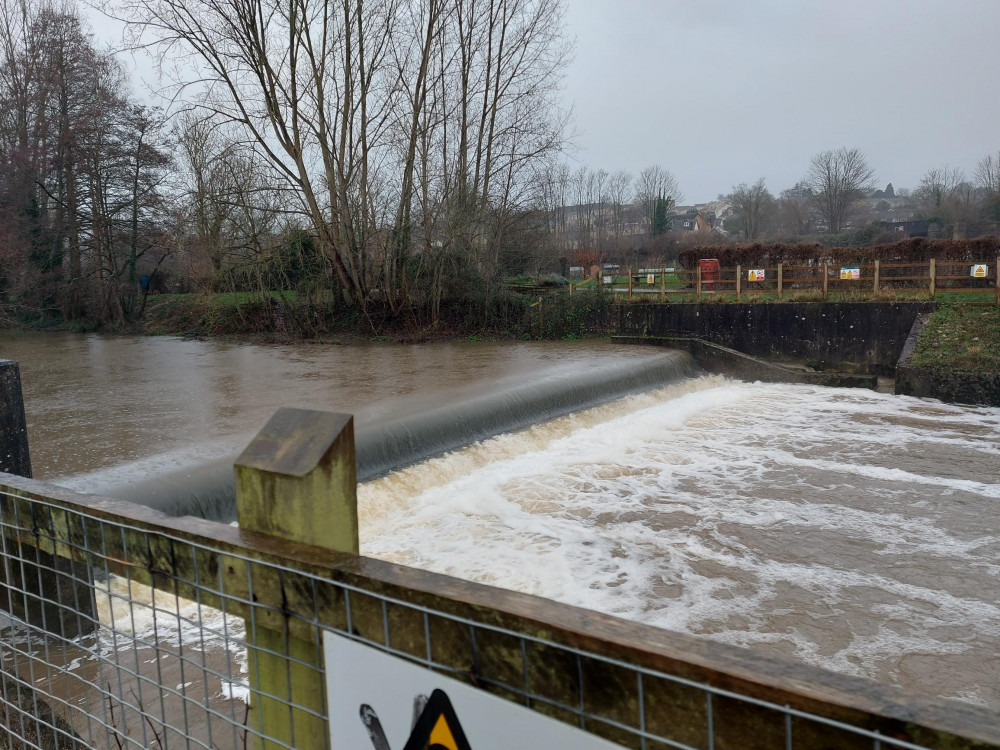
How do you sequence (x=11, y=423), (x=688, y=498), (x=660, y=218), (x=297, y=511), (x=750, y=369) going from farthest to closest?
(x=660, y=218) → (x=750, y=369) → (x=688, y=498) → (x=11, y=423) → (x=297, y=511)

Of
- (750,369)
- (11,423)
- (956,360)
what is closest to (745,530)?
(11,423)

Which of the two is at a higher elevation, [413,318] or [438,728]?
[413,318]

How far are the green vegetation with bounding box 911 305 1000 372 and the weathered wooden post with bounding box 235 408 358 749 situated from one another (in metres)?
15.7

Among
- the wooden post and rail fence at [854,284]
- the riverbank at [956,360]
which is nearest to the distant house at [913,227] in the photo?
the wooden post and rail fence at [854,284]

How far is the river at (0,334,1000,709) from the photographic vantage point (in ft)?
19.3

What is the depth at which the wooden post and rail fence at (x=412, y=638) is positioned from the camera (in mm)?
1072

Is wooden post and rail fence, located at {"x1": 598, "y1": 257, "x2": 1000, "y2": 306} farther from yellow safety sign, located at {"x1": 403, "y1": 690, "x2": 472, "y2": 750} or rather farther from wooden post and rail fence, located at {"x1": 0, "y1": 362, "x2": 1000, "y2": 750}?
yellow safety sign, located at {"x1": 403, "y1": 690, "x2": 472, "y2": 750}

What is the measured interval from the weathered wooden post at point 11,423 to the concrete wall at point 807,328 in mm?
17340

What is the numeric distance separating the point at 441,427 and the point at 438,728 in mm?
8901

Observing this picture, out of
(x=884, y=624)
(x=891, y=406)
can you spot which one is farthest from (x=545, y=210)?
(x=884, y=624)

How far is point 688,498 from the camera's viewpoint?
8.73 m

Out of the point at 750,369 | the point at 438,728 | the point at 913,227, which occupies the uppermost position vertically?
the point at 913,227

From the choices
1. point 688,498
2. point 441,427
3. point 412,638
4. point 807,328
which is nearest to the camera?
point 412,638

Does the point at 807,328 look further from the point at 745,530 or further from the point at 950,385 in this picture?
the point at 745,530
